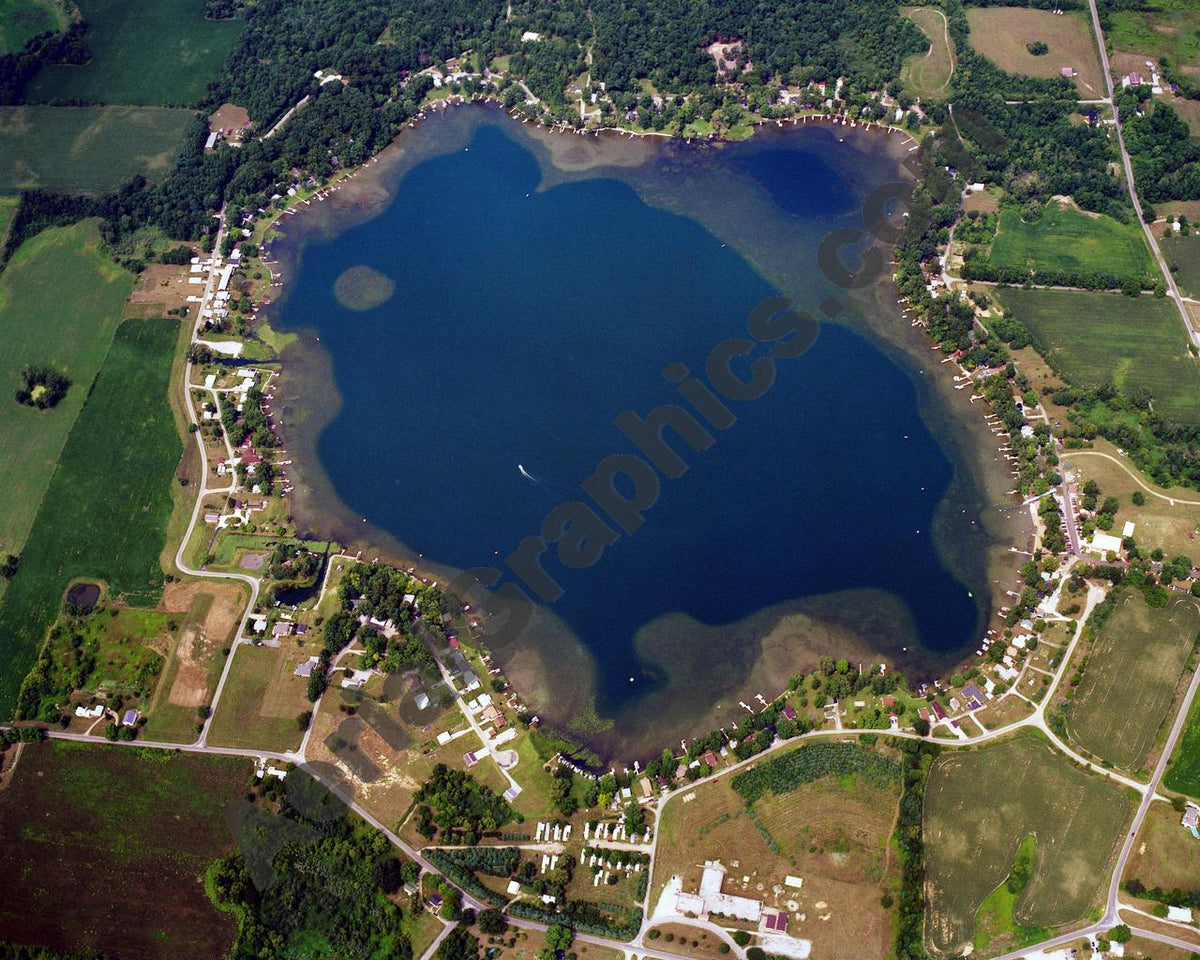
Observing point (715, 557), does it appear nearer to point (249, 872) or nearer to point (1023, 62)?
point (249, 872)

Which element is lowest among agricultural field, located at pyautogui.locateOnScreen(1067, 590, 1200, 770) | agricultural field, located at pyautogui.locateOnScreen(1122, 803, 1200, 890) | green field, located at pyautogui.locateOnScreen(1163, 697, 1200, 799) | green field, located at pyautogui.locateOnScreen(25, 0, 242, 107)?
agricultural field, located at pyautogui.locateOnScreen(1122, 803, 1200, 890)

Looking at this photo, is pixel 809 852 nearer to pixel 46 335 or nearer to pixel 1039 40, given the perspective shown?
pixel 46 335

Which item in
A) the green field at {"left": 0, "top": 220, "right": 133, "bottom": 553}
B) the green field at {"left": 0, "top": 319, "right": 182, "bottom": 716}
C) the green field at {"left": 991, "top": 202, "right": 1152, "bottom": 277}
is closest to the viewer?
the green field at {"left": 0, "top": 319, "right": 182, "bottom": 716}

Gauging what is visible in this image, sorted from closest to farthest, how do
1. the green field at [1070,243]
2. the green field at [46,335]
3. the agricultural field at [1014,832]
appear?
the agricultural field at [1014,832], the green field at [46,335], the green field at [1070,243]

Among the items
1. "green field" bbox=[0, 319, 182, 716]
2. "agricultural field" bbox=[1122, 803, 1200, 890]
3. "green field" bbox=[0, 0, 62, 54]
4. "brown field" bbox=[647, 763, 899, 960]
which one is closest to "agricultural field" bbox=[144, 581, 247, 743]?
"green field" bbox=[0, 319, 182, 716]

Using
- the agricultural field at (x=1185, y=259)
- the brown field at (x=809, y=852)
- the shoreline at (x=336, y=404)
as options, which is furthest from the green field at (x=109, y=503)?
the agricultural field at (x=1185, y=259)

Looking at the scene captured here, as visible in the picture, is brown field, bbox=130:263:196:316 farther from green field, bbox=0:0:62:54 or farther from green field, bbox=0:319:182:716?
green field, bbox=0:0:62:54

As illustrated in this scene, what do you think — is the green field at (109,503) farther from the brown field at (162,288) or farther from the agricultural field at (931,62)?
the agricultural field at (931,62)
